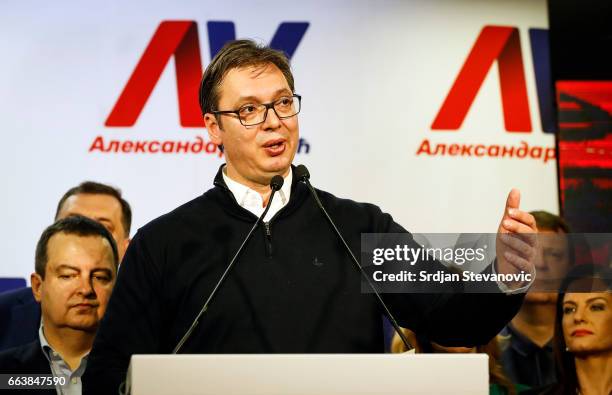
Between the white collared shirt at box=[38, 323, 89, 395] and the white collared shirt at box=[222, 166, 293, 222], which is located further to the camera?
the white collared shirt at box=[38, 323, 89, 395]

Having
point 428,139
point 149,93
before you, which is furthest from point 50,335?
point 428,139

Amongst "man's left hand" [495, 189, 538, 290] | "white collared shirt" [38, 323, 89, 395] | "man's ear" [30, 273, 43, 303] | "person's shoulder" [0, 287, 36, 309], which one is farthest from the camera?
"person's shoulder" [0, 287, 36, 309]

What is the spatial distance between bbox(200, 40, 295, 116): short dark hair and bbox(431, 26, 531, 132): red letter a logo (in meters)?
1.64

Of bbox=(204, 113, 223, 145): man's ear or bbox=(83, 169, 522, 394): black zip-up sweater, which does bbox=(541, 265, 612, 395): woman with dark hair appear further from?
bbox=(204, 113, 223, 145): man's ear

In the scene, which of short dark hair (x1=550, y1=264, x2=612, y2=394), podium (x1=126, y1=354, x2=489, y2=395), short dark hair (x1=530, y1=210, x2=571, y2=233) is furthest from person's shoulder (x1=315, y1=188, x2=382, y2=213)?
short dark hair (x1=530, y1=210, x2=571, y2=233)

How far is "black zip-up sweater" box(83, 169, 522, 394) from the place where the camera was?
8.01ft

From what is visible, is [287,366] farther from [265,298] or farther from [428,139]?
[428,139]

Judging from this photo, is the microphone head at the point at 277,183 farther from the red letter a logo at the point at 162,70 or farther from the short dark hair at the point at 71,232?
the red letter a logo at the point at 162,70

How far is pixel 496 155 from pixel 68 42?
212 centimetres

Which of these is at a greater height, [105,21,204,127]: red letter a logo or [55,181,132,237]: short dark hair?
[105,21,204,127]: red letter a logo

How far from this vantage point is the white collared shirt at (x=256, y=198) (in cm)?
265

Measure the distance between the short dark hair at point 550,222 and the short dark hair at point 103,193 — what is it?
188 centimetres

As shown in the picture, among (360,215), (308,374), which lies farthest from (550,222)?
(308,374)

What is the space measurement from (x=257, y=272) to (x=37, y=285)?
1.64 meters
